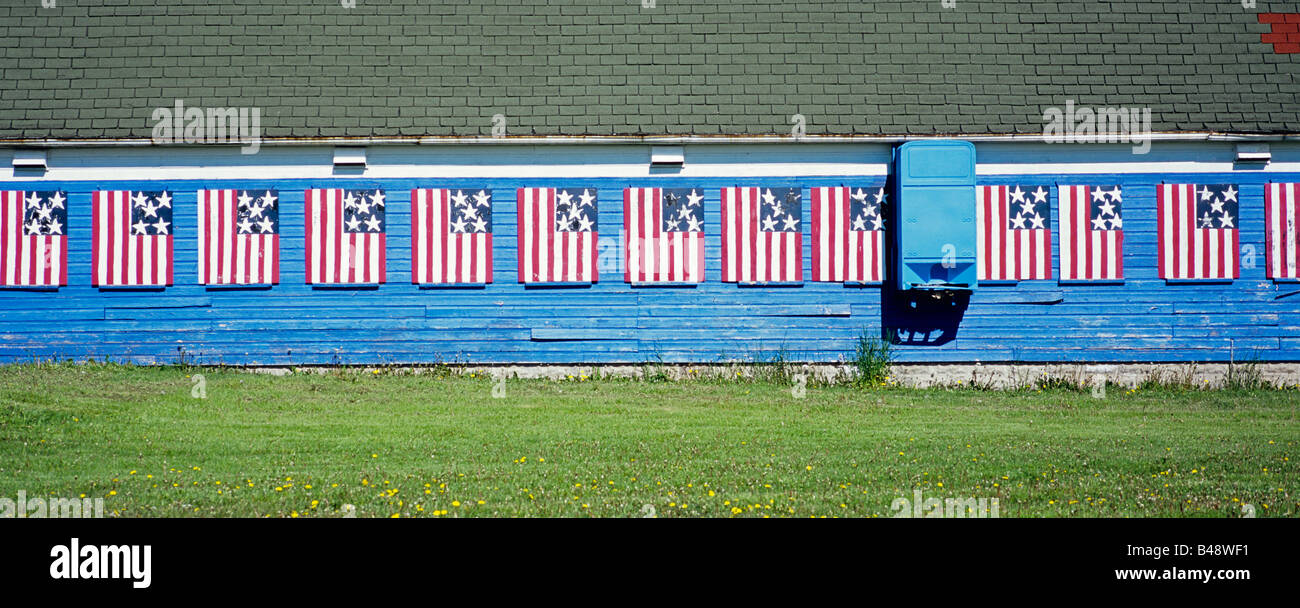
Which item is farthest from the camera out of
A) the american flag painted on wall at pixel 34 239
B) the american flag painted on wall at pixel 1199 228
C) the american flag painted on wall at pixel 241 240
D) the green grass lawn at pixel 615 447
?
the american flag painted on wall at pixel 1199 228

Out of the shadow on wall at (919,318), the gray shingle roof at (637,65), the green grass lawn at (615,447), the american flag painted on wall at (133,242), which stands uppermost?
the gray shingle roof at (637,65)

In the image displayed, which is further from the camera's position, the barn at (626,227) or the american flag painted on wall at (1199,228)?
the american flag painted on wall at (1199,228)

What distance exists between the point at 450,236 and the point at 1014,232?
8.53 metres

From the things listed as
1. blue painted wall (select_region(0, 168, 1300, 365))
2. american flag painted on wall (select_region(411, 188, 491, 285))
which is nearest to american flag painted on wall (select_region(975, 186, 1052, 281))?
blue painted wall (select_region(0, 168, 1300, 365))

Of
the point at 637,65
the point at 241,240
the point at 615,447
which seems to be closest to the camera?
the point at 615,447

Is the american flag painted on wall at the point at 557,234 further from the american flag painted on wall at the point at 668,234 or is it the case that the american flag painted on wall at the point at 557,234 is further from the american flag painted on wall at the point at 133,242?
the american flag painted on wall at the point at 133,242

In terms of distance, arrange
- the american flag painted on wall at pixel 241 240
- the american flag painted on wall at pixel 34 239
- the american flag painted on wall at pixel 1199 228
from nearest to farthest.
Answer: the american flag painted on wall at pixel 34 239 → the american flag painted on wall at pixel 241 240 → the american flag painted on wall at pixel 1199 228

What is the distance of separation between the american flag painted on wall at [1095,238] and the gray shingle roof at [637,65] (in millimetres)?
1352

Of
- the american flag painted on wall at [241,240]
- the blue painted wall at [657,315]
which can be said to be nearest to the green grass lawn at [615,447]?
the blue painted wall at [657,315]

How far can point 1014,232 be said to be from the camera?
17609 millimetres

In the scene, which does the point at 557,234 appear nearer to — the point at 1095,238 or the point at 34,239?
the point at 34,239

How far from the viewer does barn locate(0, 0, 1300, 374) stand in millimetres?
17469

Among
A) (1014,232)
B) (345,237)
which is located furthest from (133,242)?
(1014,232)

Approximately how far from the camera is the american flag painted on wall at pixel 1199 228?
17.6 meters
